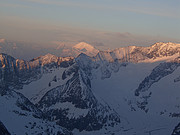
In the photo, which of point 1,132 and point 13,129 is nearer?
point 1,132

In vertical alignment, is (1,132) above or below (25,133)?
above

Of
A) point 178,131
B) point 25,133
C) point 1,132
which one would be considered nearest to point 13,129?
point 25,133

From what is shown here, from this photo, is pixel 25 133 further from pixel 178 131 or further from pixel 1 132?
pixel 178 131

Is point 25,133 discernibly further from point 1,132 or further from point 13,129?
point 1,132

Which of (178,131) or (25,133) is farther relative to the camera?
(25,133)

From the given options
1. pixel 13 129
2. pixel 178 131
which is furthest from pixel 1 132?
pixel 178 131

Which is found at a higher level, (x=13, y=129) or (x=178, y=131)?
(x=178, y=131)

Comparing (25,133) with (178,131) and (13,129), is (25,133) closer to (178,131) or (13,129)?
(13,129)

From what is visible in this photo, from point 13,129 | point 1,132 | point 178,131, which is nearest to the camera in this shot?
point 1,132

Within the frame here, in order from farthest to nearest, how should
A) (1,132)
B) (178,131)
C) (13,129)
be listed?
1. (13,129)
2. (178,131)
3. (1,132)
